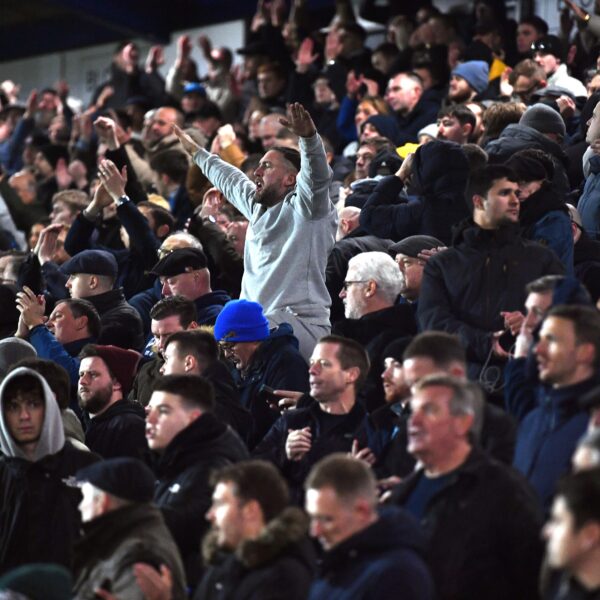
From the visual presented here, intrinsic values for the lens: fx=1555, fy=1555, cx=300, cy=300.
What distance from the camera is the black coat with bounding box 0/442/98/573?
6441 mm

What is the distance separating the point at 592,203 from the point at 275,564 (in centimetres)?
426

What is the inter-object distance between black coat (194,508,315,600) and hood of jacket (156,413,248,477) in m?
0.93

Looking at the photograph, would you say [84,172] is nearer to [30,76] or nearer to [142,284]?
[142,284]

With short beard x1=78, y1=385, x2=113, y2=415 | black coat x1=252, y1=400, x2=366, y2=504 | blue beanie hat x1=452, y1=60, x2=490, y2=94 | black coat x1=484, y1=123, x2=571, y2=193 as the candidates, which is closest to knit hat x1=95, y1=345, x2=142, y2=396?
short beard x1=78, y1=385, x2=113, y2=415

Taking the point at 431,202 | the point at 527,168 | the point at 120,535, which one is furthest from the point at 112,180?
the point at 120,535

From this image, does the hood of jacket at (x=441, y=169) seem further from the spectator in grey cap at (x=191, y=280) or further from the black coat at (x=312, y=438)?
the black coat at (x=312, y=438)

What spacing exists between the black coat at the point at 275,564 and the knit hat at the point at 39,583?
551mm

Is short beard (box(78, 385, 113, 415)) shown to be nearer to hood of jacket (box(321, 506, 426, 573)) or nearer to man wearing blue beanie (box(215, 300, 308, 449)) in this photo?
man wearing blue beanie (box(215, 300, 308, 449))

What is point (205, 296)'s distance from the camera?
849cm

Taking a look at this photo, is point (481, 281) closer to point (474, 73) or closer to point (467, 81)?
point (467, 81)

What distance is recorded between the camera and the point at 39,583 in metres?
5.21

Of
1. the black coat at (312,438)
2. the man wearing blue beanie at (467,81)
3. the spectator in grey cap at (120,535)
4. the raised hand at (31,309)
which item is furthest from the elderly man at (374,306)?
the man wearing blue beanie at (467,81)

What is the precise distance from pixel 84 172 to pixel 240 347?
642 centimetres

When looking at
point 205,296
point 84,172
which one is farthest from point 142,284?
point 84,172
